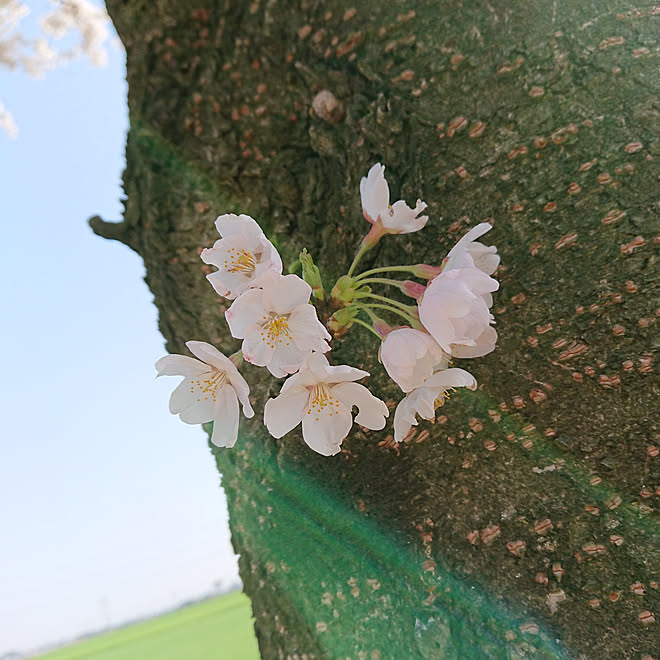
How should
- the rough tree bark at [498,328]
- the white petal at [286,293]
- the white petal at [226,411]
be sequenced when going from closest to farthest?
1. the white petal at [286,293]
2. the white petal at [226,411]
3. the rough tree bark at [498,328]

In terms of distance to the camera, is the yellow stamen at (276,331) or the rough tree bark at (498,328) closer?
the yellow stamen at (276,331)

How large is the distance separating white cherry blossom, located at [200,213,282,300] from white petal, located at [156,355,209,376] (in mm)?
91

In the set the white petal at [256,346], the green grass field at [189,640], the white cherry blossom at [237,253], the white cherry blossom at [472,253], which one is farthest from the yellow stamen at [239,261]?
the green grass field at [189,640]

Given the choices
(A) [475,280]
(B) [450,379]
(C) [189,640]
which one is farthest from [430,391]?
(C) [189,640]

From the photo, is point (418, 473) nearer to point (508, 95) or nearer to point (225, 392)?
point (225, 392)

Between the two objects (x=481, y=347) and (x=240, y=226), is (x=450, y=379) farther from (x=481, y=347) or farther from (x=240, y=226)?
(x=240, y=226)

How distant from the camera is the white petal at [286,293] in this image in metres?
0.52

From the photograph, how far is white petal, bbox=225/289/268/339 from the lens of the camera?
531 mm

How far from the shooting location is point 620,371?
737 millimetres

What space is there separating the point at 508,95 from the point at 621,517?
2.05 feet

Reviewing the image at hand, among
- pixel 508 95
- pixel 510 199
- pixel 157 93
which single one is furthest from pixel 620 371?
pixel 157 93

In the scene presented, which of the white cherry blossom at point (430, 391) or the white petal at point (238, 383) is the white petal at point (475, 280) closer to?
the white cherry blossom at point (430, 391)

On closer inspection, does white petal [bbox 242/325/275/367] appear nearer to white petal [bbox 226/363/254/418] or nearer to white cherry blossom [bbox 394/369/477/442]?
white petal [bbox 226/363/254/418]

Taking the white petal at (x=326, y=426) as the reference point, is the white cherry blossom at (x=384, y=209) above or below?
above
